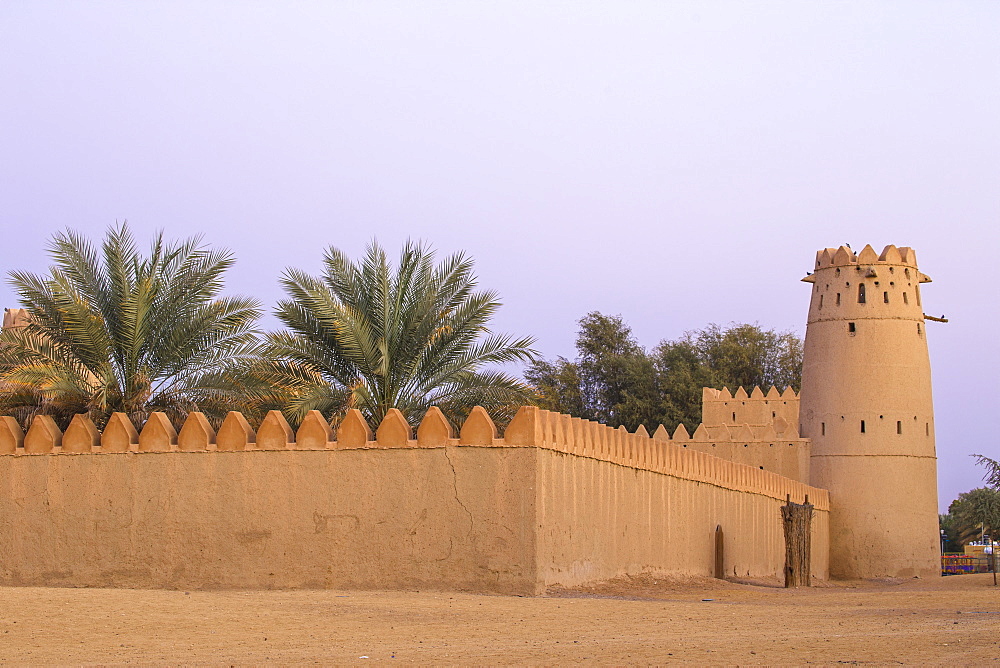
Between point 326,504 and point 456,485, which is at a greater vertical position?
point 456,485

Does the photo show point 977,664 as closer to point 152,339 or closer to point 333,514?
point 333,514

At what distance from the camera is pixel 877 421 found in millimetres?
31781

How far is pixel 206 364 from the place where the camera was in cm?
1719

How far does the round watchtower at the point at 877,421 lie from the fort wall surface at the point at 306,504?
652 inches

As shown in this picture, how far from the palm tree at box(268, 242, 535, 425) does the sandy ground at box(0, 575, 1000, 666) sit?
3.94m

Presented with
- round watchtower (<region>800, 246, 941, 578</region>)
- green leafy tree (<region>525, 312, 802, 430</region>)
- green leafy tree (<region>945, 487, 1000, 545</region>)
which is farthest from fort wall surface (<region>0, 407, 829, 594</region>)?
green leafy tree (<region>525, 312, 802, 430</region>)

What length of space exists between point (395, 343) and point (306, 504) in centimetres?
319

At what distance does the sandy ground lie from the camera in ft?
29.2

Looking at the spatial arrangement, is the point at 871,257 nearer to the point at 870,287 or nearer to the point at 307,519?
the point at 870,287

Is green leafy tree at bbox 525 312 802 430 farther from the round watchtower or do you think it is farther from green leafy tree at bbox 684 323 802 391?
the round watchtower

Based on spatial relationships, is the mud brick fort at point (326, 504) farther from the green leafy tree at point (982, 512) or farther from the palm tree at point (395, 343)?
the green leafy tree at point (982, 512)

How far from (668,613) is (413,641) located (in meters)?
3.63

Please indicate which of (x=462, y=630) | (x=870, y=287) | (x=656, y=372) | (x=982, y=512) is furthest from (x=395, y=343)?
(x=656, y=372)

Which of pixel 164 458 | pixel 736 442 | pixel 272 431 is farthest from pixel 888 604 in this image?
pixel 736 442
